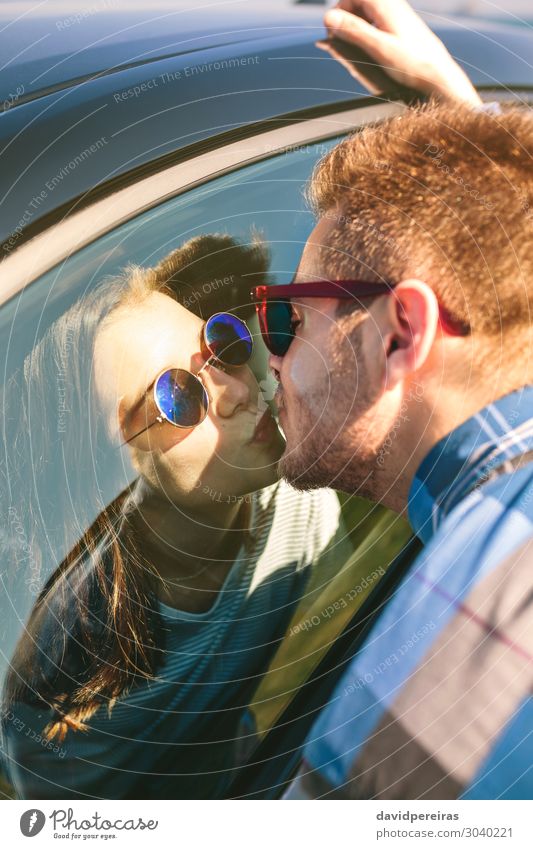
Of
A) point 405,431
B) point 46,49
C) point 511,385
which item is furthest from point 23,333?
point 511,385

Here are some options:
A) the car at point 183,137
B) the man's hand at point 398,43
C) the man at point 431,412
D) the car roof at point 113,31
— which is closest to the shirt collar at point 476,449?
the man at point 431,412

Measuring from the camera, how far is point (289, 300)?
917 millimetres

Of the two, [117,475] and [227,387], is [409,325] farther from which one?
[117,475]

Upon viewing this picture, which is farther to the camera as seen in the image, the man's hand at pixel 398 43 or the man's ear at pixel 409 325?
the man's hand at pixel 398 43

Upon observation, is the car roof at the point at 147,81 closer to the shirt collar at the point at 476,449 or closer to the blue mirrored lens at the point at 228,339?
the blue mirrored lens at the point at 228,339

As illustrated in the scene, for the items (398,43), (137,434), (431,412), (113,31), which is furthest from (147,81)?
(431,412)

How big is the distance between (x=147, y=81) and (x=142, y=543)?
0.60 metres

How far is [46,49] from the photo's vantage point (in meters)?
0.93

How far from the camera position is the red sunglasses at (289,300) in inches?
33.2

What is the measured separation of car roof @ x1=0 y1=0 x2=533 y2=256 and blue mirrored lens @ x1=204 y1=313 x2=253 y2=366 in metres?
0.21

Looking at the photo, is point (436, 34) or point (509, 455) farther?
point (436, 34)
